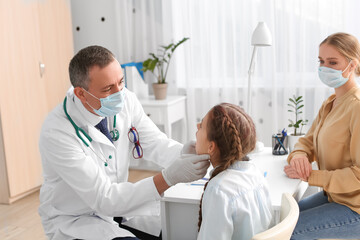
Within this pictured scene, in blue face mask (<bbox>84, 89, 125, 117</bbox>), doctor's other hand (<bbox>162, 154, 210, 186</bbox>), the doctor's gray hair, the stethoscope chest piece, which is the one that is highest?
the doctor's gray hair

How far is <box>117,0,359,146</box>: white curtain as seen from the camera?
3.33 meters

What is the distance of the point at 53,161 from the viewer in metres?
1.59

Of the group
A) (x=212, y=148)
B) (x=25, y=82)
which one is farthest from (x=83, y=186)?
(x=25, y=82)

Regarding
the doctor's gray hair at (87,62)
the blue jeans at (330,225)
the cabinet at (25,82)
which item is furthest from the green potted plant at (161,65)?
the blue jeans at (330,225)

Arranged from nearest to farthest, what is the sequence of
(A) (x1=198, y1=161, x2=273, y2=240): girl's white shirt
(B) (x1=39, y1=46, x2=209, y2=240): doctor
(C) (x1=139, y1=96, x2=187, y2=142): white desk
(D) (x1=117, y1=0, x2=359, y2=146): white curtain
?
(A) (x1=198, y1=161, x2=273, y2=240): girl's white shirt → (B) (x1=39, y1=46, x2=209, y2=240): doctor → (D) (x1=117, y1=0, x2=359, y2=146): white curtain → (C) (x1=139, y1=96, x2=187, y2=142): white desk

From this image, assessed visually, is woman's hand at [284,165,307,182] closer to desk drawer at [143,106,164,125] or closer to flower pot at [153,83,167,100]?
desk drawer at [143,106,164,125]

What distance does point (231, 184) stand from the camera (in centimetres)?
126

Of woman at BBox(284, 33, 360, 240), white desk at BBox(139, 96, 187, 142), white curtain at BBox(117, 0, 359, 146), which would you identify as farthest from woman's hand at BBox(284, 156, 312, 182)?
white desk at BBox(139, 96, 187, 142)

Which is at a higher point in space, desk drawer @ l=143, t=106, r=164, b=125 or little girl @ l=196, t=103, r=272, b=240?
little girl @ l=196, t=103, r=272, b=240

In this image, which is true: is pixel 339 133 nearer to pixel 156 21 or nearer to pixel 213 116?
pixel 213 116

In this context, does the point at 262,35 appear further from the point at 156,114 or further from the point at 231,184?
the point at 156,114

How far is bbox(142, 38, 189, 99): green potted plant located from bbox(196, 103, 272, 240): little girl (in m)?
2.30

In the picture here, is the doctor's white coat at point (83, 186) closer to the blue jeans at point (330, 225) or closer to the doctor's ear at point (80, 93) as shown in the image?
the doctor's ear at point (80, 93)

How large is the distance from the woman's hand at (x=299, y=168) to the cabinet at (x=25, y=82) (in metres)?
2.20
